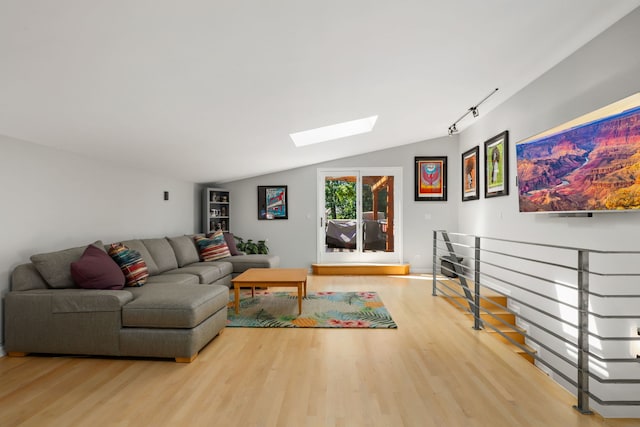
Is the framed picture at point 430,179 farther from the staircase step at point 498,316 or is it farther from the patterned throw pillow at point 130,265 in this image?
the patterned throw pillow at point 130,265

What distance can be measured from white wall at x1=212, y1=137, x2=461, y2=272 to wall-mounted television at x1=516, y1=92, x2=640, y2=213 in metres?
3.08

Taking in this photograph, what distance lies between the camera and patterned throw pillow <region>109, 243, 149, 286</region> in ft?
12.1

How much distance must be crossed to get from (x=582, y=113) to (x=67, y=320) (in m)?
4.84

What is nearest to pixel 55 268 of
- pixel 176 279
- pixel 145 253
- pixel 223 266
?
pixel 176 279

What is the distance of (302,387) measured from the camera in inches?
99.7

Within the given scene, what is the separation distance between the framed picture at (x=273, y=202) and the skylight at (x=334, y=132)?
2.11 m

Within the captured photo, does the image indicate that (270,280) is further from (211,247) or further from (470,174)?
(470,174)

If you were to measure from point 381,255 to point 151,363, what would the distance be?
5213 millimetres

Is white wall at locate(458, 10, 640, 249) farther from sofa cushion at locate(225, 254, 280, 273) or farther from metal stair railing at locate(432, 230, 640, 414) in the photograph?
sofa cushion at locate(225, 254, 280, 273)

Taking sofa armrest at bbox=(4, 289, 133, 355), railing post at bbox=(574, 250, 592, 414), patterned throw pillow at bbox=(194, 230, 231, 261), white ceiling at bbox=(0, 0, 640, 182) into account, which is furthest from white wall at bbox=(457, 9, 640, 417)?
patterned throw pillow at bbox=(194, 230, 231, 261)

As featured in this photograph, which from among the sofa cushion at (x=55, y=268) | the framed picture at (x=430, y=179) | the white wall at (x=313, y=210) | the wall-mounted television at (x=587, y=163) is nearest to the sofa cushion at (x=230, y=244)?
the white wall at (x=313, y=210)

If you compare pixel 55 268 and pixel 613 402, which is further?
pixel 55 268

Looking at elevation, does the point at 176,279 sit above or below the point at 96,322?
above

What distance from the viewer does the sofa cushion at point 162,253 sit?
4742 mm
